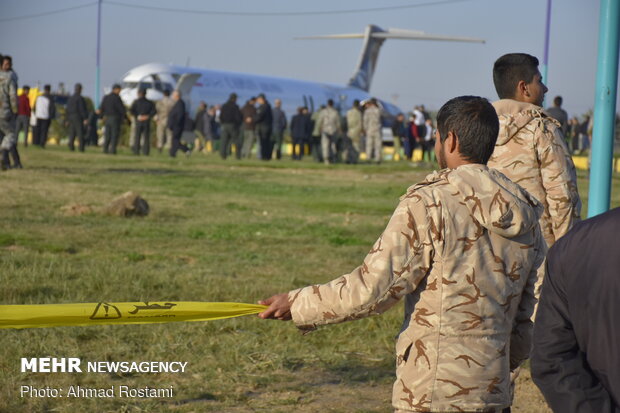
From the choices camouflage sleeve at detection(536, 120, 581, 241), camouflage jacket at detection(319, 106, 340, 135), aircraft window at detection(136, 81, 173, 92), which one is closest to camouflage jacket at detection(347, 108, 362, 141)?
camouflage jacket at detection(319, 106, 340, 135)

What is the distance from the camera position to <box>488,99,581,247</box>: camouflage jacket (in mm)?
5020

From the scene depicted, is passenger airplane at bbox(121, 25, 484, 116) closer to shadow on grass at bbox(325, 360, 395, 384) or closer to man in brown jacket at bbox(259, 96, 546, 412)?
shadow on grass at bbox(325, 360, 395, 384)

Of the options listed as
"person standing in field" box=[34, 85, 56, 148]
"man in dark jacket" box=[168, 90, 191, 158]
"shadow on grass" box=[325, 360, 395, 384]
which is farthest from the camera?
"person standing in field" box=[34, 85, 56, 148]

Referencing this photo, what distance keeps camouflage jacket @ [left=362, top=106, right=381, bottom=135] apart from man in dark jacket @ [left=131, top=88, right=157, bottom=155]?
6520mm

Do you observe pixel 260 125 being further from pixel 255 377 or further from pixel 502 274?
pixel 502 274

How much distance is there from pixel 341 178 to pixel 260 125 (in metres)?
7.95

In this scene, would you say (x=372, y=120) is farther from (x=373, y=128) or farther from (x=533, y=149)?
(x=533, y=149)

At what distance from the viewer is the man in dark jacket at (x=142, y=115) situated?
28875 mm

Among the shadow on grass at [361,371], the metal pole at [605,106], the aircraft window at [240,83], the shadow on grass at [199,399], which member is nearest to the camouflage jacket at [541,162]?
the metal pole at [605,106]

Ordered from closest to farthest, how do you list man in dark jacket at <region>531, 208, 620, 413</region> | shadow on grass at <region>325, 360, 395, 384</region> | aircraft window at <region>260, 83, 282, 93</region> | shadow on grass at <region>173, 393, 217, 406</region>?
man in dark jacket at <region>531, 208, 620, 413</region> → shadow on grass at <region>173, 393, 217, 406</region> → shadow on grass at <region>325, 360, 395, 384</region> → aircraft window at <region>260, 83, 282, 93</region>

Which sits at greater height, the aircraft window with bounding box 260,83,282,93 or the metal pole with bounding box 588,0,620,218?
the aircraft window with bounding box 260,83,282,93

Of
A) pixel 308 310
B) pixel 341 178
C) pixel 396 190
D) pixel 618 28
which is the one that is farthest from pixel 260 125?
pixel 308 310

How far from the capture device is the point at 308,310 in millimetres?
3275

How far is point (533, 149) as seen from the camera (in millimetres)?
5059
